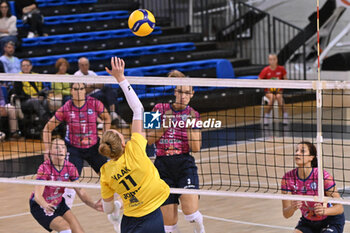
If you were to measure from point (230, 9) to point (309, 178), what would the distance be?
524 inches

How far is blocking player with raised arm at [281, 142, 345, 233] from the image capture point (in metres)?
6.60

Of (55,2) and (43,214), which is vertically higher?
(55,2)

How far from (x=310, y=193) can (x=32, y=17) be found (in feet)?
35.9

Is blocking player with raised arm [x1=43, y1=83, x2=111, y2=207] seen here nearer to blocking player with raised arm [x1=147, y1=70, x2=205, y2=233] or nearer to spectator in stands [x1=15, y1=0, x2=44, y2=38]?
blocking player with raised arm [x1=147, y1=70, x2=205, y2=233]

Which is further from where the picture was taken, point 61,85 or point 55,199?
point 61,85

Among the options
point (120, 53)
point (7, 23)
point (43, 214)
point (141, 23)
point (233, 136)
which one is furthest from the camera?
point (120, 53)

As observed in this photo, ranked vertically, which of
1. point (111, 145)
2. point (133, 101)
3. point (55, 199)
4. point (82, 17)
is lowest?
point (55, 199)

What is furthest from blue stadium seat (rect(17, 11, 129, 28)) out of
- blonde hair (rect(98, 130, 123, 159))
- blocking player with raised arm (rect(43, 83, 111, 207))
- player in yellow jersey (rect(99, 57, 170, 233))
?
blonde hair (rect(98, 130, 123, 159))

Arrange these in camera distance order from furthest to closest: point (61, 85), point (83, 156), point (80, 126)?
Answer: point (61, 85), point (80, 126), point (83, 156)

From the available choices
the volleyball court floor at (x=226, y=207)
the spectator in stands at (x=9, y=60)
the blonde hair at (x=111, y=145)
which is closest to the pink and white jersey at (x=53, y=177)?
the volleyball court floor at (x=226, y=207)

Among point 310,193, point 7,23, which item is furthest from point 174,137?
point 7,23

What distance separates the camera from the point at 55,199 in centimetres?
743

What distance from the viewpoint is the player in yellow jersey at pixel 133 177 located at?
5.62 metres

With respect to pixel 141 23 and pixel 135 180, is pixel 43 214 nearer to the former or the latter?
pixel 135 180
